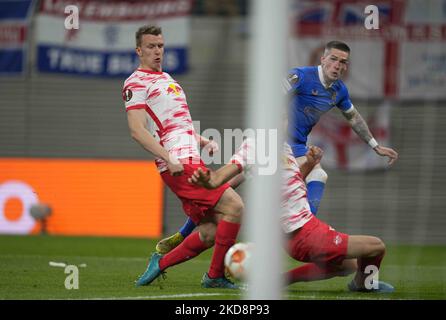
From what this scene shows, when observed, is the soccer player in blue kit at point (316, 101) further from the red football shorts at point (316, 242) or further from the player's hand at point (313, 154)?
the red football shorts at point (316, 242)

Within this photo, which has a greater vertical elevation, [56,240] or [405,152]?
[405,152]

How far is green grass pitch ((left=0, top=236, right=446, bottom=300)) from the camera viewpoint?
6773 mm

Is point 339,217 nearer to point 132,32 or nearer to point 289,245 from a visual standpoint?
point 132,32

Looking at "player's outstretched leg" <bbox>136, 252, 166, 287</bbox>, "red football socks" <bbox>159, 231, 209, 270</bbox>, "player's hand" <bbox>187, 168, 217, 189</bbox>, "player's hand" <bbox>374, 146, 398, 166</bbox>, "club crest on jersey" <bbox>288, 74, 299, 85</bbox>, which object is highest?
"club crest on jersey" <bbox>288, 74, 299, 85</bbox>

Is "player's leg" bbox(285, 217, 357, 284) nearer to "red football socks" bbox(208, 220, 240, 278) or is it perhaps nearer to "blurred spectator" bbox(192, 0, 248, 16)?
"red football socks" bbox(208, 220, 240, 278)

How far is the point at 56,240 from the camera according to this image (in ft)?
42.8

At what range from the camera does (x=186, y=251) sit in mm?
7227

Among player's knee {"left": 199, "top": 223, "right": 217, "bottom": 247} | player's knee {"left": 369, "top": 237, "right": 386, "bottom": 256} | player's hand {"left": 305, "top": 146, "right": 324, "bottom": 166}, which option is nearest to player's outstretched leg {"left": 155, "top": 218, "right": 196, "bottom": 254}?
player's knee {"left": 199, "top": 223, "right": 217, "bottom": 247}

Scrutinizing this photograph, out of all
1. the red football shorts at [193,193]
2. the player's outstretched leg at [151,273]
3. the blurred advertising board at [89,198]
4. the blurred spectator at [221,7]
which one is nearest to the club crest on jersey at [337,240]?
the red football shorts at [193,193]

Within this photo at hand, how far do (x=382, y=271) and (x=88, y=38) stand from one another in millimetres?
7926

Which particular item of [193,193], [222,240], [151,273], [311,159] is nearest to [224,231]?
[222,240]

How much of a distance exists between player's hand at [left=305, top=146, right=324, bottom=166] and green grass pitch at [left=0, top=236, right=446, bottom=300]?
100 cm

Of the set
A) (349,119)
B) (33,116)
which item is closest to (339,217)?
(33,116)

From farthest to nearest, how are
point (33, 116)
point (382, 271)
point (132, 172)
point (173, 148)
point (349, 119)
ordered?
point (33, 116)
point (132, 172)
point (382, 271)
point (349, 119)
point (173, 148)
